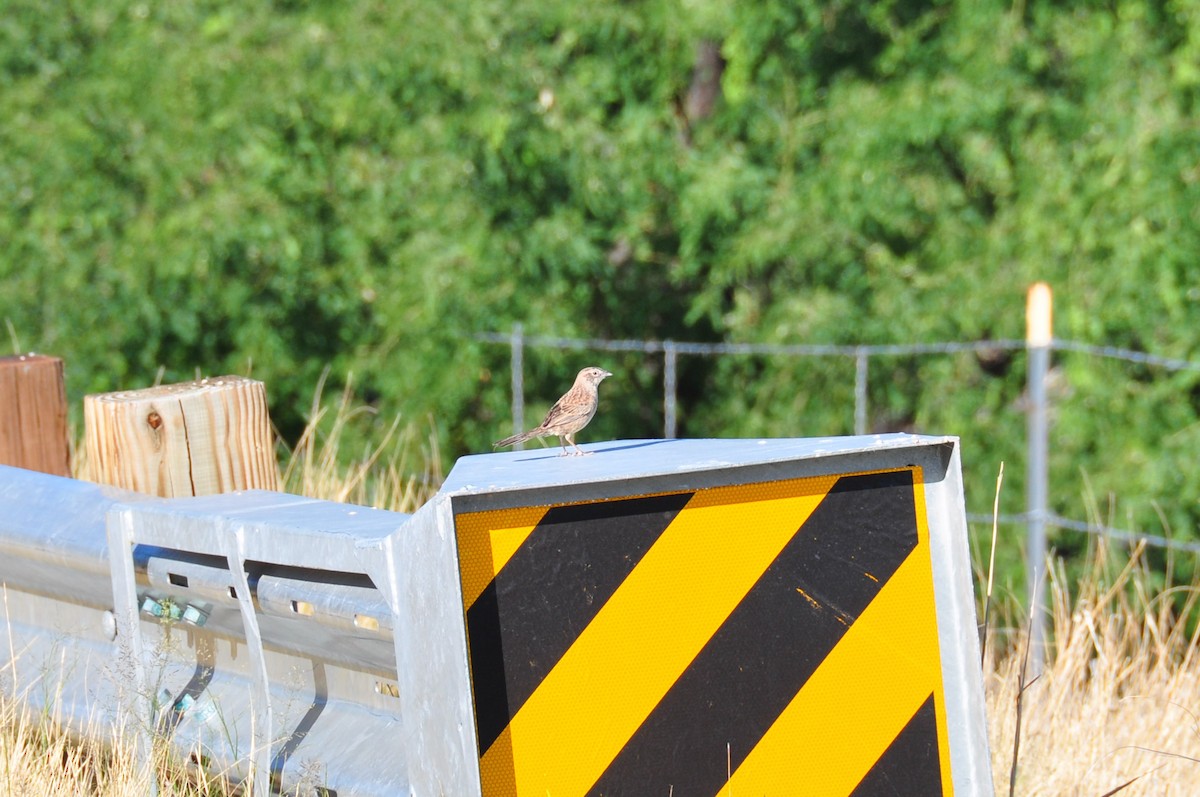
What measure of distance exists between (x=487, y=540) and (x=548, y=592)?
0.13 metres

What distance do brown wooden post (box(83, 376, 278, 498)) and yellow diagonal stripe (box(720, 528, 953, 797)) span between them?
1483 millimetres

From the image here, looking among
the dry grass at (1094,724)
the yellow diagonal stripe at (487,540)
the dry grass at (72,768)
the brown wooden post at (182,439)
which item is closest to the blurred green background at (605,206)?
the dry grass at (1094,724)

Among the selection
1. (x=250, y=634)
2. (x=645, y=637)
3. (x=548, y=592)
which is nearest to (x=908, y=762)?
(x=645, y=637)

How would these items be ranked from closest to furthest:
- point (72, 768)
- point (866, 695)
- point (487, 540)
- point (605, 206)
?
1. point (487, 540)
2. point (866, 695)
3. point (72, 768)
4. point (605, 206)

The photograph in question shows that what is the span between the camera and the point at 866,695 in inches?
92.6

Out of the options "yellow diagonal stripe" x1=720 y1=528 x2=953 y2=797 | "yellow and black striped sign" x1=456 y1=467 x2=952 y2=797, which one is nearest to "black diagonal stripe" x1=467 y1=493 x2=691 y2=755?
"yellow and black striped sign" x1=456 y1=467 x2=952 y2=797

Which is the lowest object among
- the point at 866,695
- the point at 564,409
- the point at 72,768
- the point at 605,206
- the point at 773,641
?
the point at 72,768

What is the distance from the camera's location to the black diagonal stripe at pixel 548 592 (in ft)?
6.98

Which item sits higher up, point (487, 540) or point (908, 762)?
point (487, 540)

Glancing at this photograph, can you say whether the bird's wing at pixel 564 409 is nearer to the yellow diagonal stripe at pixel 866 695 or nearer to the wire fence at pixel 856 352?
the yellow diagonal stripe at pixel 866 695

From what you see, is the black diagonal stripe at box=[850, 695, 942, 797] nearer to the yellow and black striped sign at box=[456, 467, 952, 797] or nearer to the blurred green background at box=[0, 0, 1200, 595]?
the yellow and black striped sign at box=[456, 467, 952, 797]

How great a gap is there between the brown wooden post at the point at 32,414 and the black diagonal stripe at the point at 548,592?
7.55 ft

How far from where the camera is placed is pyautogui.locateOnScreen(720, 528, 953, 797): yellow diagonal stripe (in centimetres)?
232

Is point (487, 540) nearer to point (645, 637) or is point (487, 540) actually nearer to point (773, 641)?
point (645, 637)
